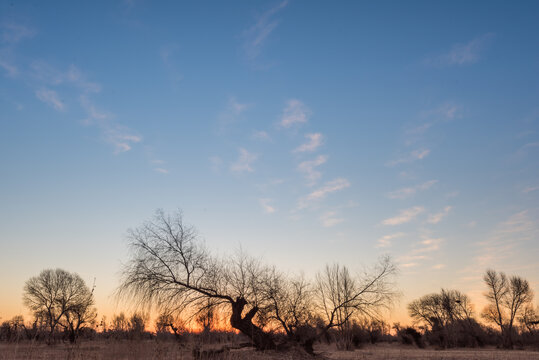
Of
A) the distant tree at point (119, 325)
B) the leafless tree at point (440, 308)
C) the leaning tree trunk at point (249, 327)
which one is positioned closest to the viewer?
the distant tree at point (119, 325)

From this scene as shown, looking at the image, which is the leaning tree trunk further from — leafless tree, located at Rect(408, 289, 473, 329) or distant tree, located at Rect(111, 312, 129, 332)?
leafless tree, located at Rect(408, 289, 473, 329)

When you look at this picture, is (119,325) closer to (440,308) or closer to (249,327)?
(249,327)

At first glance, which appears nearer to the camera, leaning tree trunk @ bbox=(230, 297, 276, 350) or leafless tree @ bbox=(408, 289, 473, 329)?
leaning tree trunk @ bbox=(230, 297, 276, 350)

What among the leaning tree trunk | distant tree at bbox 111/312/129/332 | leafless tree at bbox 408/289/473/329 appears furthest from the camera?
leafless tree at bbox 408/289/473/329

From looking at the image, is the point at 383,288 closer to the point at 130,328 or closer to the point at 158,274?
the point at 158,274

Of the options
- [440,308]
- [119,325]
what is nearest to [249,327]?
[119,325]

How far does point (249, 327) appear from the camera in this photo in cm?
2192

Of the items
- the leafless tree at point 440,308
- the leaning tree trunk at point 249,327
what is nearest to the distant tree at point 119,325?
the leaning tree trunk at point 249,327

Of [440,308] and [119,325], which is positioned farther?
[440,308]

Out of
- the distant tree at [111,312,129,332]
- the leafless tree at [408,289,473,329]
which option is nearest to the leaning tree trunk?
the distant tree at [111,312,129,332]

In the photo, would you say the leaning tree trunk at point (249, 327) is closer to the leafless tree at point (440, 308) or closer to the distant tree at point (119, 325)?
the distant tree at point (119, 325)

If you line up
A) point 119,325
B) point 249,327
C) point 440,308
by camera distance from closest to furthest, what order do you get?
point 119,325 < point 249,327 < point 440,308

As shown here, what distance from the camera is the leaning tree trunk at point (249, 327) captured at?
71.1 feet

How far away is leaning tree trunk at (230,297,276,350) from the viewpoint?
853 inches
